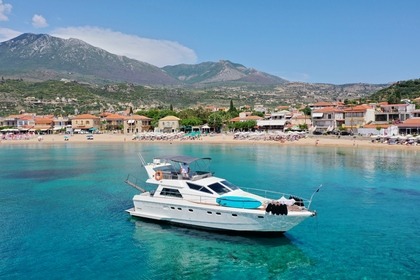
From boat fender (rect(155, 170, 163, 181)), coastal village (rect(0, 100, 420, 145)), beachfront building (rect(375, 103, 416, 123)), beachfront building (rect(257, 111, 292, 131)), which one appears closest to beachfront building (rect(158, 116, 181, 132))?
coastal village (rect(0, 100, 420, 145))

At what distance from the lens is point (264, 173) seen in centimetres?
4038

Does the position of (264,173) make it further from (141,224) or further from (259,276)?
(259,276)

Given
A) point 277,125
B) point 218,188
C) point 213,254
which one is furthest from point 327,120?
point 213,254

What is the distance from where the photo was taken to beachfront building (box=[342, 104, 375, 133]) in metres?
86.6

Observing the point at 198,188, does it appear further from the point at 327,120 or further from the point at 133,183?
the point at 327,120

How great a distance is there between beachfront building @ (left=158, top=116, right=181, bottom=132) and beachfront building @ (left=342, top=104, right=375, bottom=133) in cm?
4374

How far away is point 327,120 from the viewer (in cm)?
9162

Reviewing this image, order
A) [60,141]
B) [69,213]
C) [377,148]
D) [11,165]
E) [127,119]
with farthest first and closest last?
1. [127,119]
2. [60,141]
3. [377,148]
4. [11,165]
5. [69,213]

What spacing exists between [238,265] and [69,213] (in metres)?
13.3

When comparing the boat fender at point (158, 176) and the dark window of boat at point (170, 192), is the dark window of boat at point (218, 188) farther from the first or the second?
the boat fender at point (158, 176)

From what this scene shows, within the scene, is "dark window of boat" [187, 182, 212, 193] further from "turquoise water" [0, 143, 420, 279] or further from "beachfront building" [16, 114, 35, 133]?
"beachfront building" [16, 114, 35, 133]

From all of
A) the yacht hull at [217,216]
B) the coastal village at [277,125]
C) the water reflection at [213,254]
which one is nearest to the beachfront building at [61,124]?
the coastal village at [277,125]

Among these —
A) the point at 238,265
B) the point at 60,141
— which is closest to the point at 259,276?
A: the point at 238,265

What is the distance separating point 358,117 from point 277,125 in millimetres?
20250
